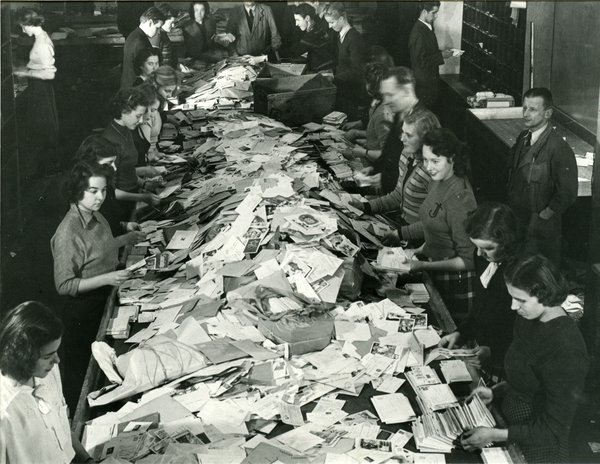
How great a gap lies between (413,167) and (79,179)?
2292mm

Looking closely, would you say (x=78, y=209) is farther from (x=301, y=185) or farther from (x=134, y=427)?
(x=301, y=185)

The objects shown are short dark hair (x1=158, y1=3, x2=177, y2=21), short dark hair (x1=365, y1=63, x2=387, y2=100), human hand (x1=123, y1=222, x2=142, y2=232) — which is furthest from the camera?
short dark hair (x1=158, y1=3, x2=177, y2=21)

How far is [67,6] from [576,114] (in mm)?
5152

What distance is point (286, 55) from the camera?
9.77 meters

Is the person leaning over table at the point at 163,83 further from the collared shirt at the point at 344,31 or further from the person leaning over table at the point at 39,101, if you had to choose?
the collared shirt at the point at 344,31

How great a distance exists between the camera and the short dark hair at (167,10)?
356 inches

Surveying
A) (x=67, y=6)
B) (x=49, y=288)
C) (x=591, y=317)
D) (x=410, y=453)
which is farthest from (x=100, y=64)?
(x=410, y=453)

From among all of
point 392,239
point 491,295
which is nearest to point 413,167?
point 392,239

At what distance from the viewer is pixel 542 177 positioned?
582 cm

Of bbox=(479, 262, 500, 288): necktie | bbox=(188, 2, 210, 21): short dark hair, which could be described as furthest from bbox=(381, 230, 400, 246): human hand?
bbox=(188, 2, 210, 21): short dark hair

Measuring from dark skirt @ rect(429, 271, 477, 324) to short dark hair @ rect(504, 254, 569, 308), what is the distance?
1.54 m

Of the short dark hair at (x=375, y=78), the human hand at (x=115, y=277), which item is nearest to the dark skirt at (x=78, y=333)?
the human hand at (x=115, y=277)

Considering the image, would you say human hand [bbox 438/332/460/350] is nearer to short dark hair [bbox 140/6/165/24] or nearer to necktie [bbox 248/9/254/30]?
short dark hair [bbox 140/6/165/24]

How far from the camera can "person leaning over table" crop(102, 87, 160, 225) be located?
6.26 meters
